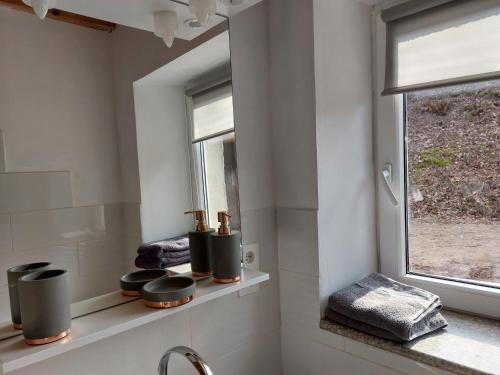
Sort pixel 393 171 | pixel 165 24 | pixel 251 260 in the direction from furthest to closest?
1. pixel 393 171
2. pixel 251 260
3. pixel 165 24

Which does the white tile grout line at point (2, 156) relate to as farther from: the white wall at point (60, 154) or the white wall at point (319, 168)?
the white wall at point (319, 168)

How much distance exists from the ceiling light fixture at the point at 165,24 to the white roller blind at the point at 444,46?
2.30ft

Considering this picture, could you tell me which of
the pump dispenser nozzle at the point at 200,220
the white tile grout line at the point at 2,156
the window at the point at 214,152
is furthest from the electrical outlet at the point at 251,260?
the white tile grout line at the point at 2,156

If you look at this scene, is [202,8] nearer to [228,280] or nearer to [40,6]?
[40,6]

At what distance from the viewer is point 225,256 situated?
92 centimetres

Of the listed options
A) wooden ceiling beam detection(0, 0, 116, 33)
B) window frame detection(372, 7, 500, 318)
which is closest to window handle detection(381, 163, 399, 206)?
window frame detection(372, 7, 500, 318)

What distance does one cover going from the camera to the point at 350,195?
1.19 m

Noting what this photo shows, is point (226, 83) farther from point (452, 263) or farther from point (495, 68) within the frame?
point (452, 263)

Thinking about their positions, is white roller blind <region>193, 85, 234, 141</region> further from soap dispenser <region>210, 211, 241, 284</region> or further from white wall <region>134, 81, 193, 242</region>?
soap dispenser <region>210, 211, 241, 284</region>

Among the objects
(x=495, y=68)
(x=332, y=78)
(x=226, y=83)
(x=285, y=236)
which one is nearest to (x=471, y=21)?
(x=495, y=68)

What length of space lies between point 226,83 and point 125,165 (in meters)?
0.39

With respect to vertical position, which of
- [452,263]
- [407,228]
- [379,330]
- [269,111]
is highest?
[269,111]

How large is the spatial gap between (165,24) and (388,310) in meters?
0.93

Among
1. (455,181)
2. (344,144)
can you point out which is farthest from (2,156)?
(455,181)
